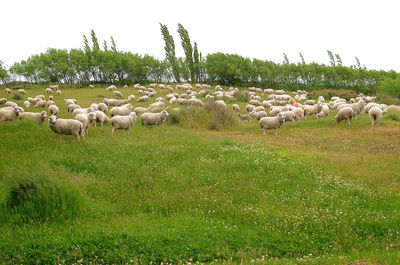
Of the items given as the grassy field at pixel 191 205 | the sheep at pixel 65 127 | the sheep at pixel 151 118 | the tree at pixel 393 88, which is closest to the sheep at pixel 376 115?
the grassy field at pixel 191 205

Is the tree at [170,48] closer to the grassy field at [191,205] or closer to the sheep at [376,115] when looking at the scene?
the sheep at [376,115]

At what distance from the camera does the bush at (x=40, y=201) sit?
25.3 feet

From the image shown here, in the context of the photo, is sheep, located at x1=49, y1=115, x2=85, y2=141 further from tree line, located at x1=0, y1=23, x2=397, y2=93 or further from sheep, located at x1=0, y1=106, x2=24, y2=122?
tree line, located at x1=0, y1=23, x2=397, y2=93

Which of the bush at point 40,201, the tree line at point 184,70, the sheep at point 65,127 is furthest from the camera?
the tree line at point 184,70

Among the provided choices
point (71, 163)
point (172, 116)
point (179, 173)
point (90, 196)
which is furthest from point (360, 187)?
point (172, 116)

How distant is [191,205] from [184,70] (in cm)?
→ 7495

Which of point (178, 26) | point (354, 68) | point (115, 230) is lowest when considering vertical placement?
point (115, 230)

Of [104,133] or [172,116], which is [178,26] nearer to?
[172,116]

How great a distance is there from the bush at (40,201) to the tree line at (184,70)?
7016 cm

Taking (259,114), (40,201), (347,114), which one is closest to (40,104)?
(259,114)

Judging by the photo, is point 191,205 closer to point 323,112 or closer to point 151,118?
point 151,118

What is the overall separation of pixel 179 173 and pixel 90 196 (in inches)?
141

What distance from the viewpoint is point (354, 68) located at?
8319 centimetres

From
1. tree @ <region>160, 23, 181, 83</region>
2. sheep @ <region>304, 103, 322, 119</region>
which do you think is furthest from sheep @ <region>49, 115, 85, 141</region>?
tree @ <region>160, 23, 181, 83</region>
